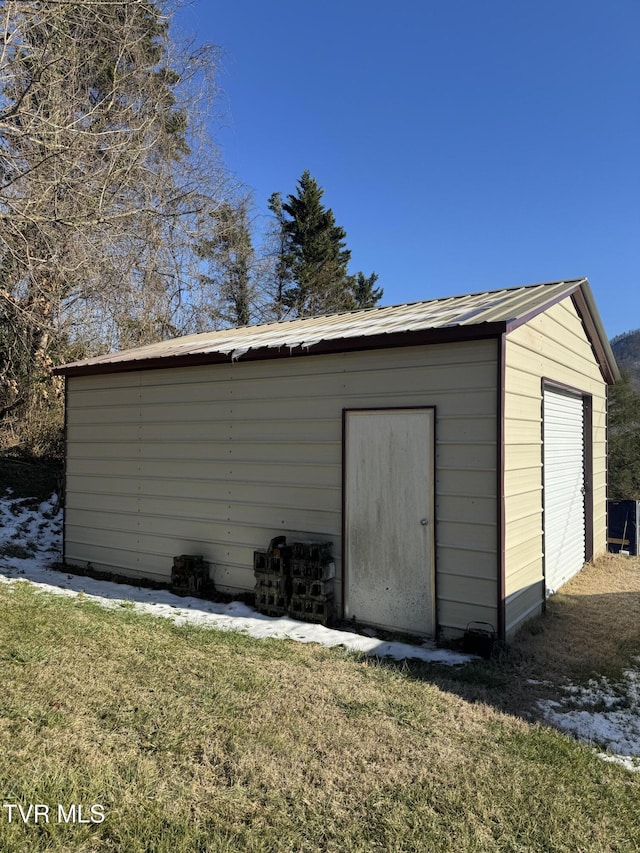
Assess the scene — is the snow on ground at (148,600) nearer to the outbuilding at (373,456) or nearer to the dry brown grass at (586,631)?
the outbuilding at (373,456)

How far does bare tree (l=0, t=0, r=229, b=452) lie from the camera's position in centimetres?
593

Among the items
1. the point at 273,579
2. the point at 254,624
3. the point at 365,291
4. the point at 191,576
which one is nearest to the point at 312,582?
Result: the point at 273,579

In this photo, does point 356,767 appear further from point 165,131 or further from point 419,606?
point 165,131

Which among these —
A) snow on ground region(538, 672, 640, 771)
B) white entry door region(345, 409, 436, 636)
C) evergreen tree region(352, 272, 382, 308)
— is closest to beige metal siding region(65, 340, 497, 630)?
white entry door region(345, 409, 436, 636)

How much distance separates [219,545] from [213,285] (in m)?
14.3

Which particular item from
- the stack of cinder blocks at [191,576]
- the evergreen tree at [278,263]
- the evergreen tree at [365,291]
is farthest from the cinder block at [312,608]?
the evergreen tree at [365,291]

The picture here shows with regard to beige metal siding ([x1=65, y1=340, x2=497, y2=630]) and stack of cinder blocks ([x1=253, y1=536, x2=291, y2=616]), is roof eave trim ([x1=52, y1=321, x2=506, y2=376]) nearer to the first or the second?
beige metal siding ([x1=65, y1=340, x2=497, y2=630])

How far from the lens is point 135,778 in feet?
8.71

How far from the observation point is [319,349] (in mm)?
5547

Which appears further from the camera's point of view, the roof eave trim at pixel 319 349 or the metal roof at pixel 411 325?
the metal roof at pixel 411 325

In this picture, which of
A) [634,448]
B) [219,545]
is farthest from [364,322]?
[634,448]

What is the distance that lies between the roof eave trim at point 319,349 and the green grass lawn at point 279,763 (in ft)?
8.83

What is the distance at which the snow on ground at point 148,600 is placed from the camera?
188 inches

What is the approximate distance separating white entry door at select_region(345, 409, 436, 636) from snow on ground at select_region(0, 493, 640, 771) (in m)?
0.34
